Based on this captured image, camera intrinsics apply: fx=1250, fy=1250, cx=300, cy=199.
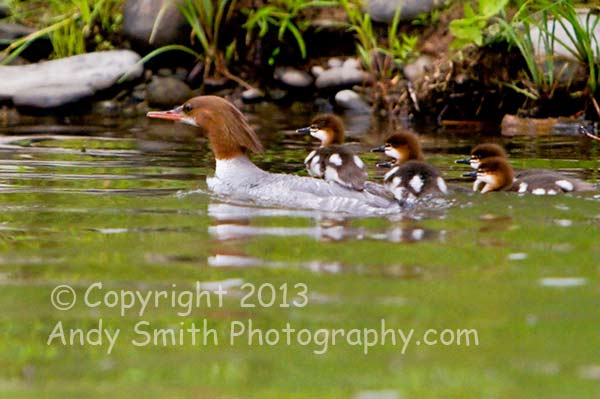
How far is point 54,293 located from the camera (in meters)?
4.51

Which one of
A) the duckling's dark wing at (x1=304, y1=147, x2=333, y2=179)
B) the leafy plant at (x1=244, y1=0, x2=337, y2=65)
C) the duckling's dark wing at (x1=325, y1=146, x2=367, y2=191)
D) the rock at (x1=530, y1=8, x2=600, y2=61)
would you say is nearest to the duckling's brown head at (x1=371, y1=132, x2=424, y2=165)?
the duckling's dark wing at (x1=304, y1=147, x2=333, y2=179)

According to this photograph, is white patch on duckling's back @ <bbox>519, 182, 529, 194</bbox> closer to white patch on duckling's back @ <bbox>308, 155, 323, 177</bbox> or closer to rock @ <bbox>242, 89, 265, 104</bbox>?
white patch on duckling's back @ <bbox>308, 155, 323, 177</bbox>

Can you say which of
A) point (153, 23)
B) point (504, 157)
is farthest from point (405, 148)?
point (153, 23)

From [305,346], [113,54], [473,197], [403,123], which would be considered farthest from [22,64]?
[305,346]

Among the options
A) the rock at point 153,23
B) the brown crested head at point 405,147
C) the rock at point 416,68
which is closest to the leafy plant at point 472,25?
the rock at point 416,68

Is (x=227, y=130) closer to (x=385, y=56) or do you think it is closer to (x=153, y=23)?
(x=385, y=56)

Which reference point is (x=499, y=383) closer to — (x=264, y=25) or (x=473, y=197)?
(x=473, y=197)

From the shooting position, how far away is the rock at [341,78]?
1268 cm

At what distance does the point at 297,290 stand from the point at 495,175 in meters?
3.18

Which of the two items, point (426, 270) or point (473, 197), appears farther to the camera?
point (473, 197)

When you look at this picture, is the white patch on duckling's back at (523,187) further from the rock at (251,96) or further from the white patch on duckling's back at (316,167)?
the rock at (251,96)

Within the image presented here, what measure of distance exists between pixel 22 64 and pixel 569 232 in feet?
28.7

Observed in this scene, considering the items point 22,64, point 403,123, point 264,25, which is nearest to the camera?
point 403,123

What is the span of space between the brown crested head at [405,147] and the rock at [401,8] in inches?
175
